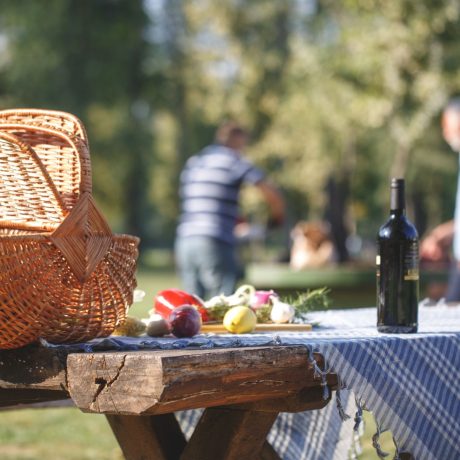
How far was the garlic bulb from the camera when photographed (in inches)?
131

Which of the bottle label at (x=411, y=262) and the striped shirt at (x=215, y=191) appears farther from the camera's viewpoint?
the striped shirt at (x=215, y=191)

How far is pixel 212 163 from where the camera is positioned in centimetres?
732

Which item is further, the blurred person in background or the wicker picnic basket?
the blurred person in background

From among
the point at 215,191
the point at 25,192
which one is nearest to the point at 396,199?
the point at 25,192

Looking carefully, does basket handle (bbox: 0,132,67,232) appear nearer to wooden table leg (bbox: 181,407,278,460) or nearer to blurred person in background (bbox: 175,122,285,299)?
wooden table leg (bbox: 181,407,278,460)

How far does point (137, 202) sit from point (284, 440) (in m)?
37.8

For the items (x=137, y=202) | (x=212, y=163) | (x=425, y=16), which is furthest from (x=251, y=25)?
(x=212, y=163)

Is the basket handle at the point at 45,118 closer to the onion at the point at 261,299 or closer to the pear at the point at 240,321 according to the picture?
the pear at the point at 240,321

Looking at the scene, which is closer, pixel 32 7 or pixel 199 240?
pixel 199 240

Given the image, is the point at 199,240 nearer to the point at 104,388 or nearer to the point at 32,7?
the point at 104,388

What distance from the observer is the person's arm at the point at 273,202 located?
20.5 feet

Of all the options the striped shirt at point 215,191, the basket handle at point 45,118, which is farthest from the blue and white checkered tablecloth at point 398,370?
the striped shirt at point 215,191

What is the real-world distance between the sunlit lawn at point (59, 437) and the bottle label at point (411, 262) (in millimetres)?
2793

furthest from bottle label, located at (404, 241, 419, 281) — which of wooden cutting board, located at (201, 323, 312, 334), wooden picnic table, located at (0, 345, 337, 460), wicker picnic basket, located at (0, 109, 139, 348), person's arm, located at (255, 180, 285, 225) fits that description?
person's arm, located at (255, 180, 285, 225)
